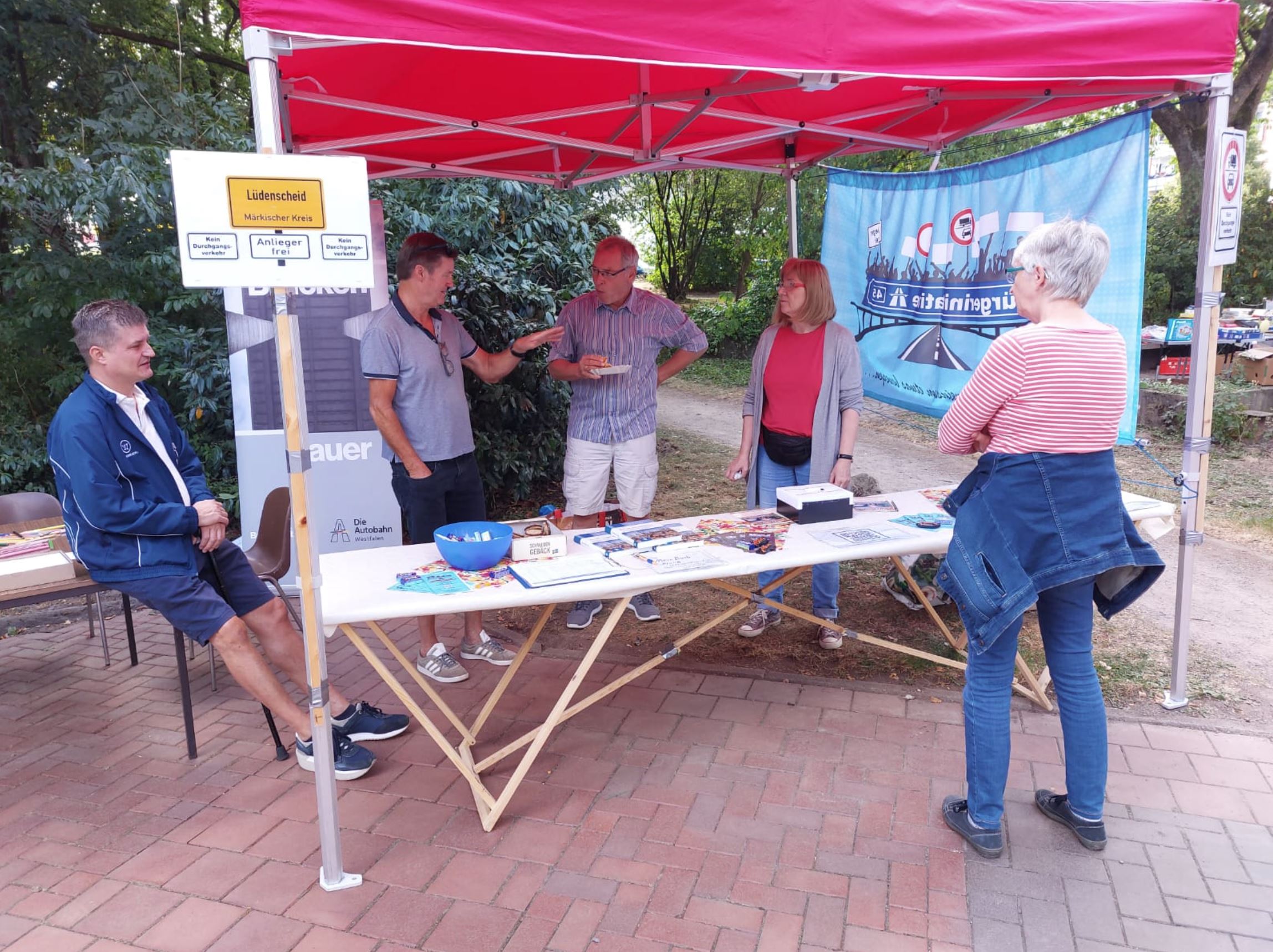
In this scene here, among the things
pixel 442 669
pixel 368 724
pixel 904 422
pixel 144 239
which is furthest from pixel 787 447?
pixel 904 422

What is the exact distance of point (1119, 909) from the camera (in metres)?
2.23

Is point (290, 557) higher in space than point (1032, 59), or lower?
lower

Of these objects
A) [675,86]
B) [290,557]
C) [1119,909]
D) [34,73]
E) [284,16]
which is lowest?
[1119,909]

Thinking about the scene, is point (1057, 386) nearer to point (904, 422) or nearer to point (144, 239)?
point (144, 239)

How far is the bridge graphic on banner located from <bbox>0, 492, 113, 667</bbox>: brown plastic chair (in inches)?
158

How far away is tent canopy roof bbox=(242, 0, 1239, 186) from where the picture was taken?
7.18 feet

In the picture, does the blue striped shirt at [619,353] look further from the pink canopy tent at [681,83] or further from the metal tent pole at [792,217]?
the metal tent pole at [792,217]

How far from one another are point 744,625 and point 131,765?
2.58 metres

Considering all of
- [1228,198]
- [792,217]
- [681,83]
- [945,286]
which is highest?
[681,83]

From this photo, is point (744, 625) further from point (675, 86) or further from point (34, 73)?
point (34, 73)

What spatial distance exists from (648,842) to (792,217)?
10.9 ft

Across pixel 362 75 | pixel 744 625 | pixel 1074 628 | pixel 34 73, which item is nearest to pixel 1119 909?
pixel 1074 628

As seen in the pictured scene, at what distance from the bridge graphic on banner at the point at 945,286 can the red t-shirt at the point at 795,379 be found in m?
0.77

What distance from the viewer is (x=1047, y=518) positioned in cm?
225
